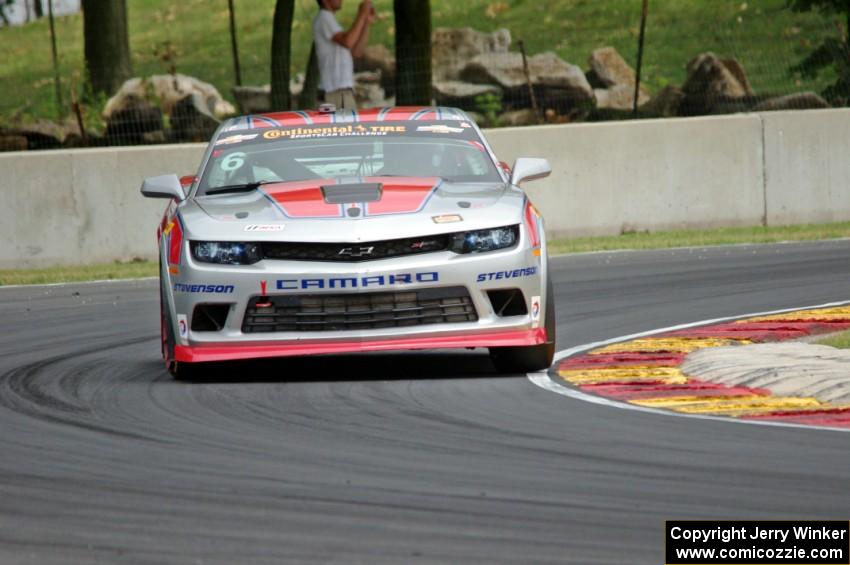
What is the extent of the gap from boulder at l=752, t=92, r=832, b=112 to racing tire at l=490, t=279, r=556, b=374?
44.4ft

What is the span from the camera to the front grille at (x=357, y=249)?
371 inches

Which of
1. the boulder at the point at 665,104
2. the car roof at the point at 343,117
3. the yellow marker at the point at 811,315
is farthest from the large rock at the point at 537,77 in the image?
the car roof at the point at 343,117

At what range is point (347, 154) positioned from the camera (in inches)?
429

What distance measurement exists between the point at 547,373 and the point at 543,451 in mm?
2462

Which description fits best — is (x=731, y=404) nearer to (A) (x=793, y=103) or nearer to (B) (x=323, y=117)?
(B) (x=323, y=117)

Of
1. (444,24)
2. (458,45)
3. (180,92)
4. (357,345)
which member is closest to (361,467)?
(357,345)

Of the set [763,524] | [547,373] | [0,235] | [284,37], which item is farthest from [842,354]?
[284,37]

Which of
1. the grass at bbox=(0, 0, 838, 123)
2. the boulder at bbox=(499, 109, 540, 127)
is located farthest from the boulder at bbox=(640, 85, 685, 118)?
the grass at bbox=(0, 0, 838, 123)

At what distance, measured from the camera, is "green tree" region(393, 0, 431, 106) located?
71.8 ft

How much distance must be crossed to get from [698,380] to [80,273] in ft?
31.1

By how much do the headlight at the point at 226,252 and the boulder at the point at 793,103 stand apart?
14146 mm

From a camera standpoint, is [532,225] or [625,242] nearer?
[532,225]

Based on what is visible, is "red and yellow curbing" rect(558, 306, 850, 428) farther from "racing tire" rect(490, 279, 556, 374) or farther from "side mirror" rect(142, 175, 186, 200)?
"side mirror" rect(142, 175, 186, 200)
